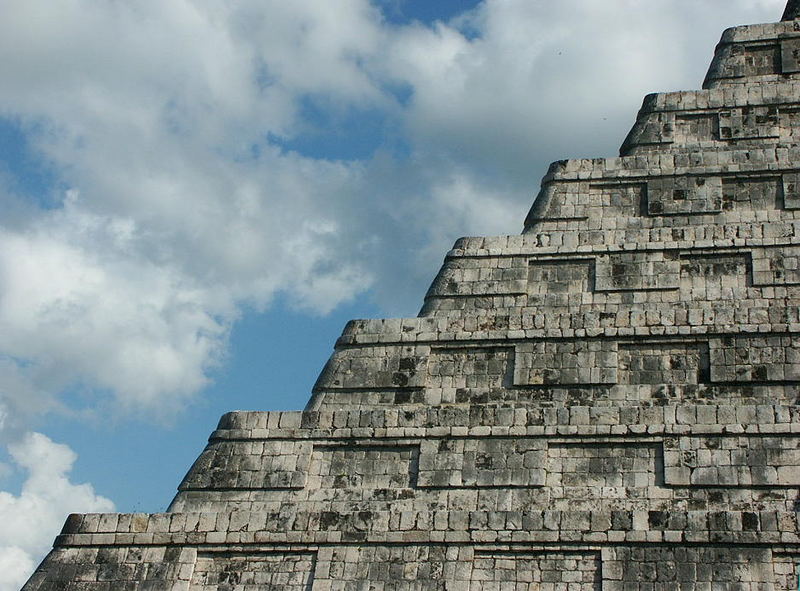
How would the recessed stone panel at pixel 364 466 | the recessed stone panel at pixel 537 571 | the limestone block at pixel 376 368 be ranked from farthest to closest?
the limestone block at pixel 376 368
the recessed stone panel at pixel 364 466
the recessed stone panel at pixel 537 571

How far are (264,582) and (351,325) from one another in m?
Answer: 3.63

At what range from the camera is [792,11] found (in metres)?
18.7

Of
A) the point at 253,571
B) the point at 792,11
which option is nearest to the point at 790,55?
the point at 792,11

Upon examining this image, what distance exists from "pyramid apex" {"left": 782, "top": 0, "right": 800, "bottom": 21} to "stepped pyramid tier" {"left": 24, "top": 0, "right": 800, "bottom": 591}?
6.77 feet

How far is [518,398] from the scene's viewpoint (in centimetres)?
1528

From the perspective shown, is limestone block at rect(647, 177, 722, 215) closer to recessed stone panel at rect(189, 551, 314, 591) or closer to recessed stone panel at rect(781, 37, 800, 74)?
Answer: recessed stone panel at rect(781, 37, 800, 74)

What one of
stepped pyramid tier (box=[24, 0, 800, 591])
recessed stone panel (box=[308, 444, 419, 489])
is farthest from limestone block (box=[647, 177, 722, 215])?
recessed stone panel (box=[308, 444, 419, 489])

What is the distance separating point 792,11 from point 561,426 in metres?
8.10

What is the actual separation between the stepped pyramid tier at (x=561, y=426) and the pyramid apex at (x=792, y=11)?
2.06 metres

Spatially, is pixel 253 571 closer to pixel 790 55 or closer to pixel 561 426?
pixel 561 426

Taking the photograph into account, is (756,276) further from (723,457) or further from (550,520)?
(550,520)

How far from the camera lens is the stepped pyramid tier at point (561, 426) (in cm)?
1389

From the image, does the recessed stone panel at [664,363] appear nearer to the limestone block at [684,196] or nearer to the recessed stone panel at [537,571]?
the limestone block at [684,196]

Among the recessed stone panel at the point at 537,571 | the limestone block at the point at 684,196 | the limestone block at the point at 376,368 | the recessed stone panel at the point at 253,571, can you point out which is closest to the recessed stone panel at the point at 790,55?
the limestone block at the point at 684,196
